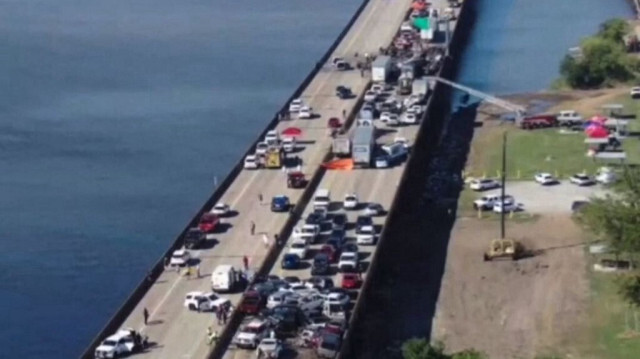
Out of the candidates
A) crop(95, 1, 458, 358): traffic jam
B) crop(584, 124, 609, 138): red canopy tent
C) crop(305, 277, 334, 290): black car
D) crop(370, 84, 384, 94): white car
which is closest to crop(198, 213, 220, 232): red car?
crop(95, 1, 458, 358): traffic jam

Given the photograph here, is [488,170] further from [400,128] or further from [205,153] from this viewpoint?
[205,153]

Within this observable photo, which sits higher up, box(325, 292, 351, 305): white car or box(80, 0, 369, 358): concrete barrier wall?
box(325, 292, 351, 305): white car

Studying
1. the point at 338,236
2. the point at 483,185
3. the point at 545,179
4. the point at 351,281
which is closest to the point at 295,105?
the point at 483,185

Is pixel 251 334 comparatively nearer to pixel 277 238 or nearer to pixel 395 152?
pixel 277 238

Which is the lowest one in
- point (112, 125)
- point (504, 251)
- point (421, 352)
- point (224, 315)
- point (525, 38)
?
point (525, 38)

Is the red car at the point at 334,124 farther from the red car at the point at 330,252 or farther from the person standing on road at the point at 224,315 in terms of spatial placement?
the person standing on road at the point at 224,315

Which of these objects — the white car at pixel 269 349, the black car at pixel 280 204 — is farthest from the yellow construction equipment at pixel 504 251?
the white car at pixel 269 349

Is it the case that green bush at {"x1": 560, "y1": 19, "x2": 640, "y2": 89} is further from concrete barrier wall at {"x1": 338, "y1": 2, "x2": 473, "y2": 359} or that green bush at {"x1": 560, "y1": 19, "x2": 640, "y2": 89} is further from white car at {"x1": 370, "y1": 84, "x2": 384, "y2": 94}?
white car at {"x1": 370, "y1": 84, "x2": 384, "y2": 94}
